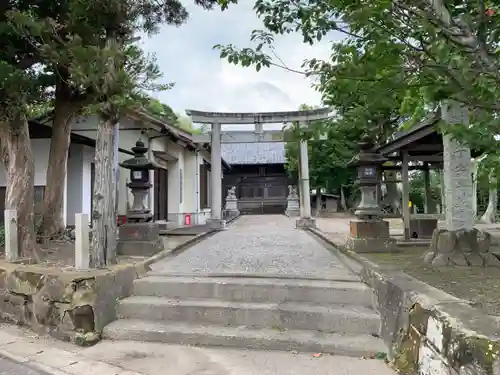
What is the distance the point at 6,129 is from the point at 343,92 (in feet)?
19.9

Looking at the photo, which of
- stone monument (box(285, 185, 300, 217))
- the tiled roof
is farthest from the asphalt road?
the tiled roof

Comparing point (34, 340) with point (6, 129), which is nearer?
point (34, 340)

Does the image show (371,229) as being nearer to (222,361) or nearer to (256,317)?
(256,317)

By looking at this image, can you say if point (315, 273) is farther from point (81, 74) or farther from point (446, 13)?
point (81, 74)

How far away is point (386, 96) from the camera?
3152mm

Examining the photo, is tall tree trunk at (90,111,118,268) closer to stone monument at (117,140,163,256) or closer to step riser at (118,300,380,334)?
step riser at (118,300,380,334)

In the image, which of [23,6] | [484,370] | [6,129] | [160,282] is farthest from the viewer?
[23,6]

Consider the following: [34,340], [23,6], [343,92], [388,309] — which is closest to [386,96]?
[343,92]

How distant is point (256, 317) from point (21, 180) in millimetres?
4793

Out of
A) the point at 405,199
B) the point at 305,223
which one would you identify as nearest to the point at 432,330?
the point at 405,199

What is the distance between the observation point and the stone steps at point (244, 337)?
13.1ft

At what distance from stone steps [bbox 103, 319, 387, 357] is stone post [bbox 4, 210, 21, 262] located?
227 centimetres

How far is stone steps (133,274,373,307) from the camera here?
4.80 m

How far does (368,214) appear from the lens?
23.2ft
